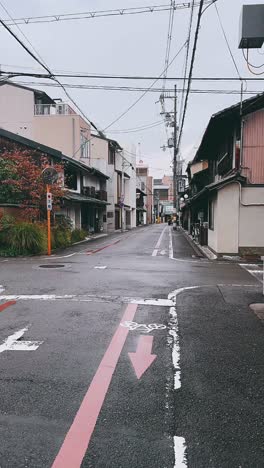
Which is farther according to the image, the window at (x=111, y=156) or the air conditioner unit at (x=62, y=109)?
the window at (x=111, y=156)

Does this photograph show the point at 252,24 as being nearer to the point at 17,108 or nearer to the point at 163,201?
the point at 17,108

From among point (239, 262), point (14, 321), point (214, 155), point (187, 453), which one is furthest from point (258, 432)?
point (214, 155)

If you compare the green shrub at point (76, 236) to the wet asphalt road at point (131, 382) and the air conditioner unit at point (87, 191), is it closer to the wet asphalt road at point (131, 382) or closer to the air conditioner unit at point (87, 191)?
the air conditioner unit at point (87, 191)

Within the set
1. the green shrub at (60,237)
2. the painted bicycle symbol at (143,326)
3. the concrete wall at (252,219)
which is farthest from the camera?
→ the green shrub at (60,237)

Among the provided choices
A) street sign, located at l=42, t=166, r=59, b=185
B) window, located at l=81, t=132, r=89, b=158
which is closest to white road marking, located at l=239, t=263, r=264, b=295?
street sign, located at l=42, t=166, r=59, b=185

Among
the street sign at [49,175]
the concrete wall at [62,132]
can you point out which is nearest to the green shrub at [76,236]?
the street sign at [49,175]

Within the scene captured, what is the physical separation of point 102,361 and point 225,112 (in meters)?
13.2

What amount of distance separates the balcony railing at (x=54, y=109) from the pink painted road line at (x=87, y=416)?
1222 inches

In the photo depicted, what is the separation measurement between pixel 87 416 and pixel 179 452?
912 millimetres

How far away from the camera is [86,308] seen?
720cm

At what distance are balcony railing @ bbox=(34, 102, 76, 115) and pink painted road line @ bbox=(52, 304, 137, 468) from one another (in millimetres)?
31041

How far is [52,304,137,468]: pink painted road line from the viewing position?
110 inches

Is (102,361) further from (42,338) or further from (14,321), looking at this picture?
(14,321)

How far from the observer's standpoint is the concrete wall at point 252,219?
15430 millimetres
